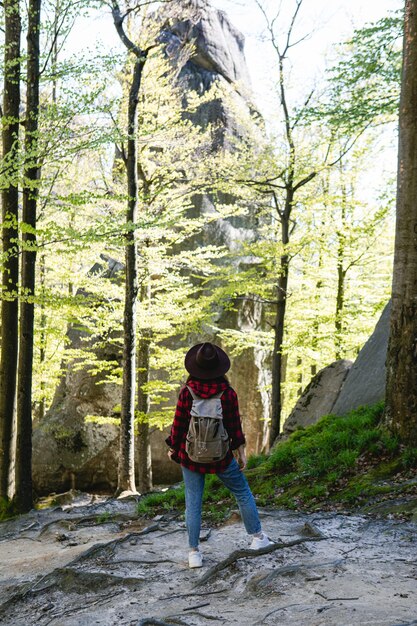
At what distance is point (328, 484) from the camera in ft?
20.8

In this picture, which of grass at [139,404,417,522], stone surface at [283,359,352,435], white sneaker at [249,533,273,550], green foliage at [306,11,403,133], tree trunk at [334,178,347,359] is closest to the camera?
white sneaker at [249,533,273,550]

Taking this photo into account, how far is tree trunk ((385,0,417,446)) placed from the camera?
616cm

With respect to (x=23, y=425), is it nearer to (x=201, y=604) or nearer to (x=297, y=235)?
(x=201, y=604)

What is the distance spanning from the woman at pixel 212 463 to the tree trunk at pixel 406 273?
2.76 meters

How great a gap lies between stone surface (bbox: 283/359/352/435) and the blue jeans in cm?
694

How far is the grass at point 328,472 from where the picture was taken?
598 cm

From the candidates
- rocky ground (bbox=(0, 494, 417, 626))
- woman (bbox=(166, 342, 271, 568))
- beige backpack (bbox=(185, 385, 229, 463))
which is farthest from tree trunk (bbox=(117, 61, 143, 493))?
beige backpack (bbox=(185, 385, 229, 463))

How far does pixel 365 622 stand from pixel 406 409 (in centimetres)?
382

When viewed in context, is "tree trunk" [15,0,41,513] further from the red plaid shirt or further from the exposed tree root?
the exposed tree root

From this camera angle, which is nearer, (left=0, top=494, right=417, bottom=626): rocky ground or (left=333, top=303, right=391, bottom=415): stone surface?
(left=0, top=494, right=417, bottom=626): rocky ground

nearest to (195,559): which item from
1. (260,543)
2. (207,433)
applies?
(260,543)

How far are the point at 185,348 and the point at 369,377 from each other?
747 cm

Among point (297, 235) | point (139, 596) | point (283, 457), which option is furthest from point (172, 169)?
point (139, 596)

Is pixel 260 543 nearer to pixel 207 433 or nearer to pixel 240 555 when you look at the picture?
pixel 240 555
